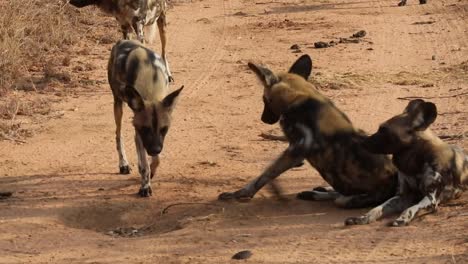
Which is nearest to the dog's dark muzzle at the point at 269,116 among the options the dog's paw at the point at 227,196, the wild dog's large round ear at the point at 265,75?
the wild dog's large round ear at the point at 265,75

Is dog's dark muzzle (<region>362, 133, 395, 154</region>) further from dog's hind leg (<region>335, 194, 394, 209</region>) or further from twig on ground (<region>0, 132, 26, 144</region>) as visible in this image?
twig on ground (<region>0, 132, 26, 144</region>)

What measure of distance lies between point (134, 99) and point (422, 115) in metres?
1.69

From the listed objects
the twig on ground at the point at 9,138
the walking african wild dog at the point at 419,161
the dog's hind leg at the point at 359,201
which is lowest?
the twig on ground at the point at 9,138

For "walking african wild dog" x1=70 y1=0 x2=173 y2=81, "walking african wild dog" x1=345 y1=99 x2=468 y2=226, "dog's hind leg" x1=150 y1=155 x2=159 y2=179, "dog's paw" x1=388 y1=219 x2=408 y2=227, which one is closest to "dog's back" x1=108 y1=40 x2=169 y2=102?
"dog's hind leg" x1=150 y1=155 x2=159 y2=179

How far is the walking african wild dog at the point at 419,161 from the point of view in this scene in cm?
513

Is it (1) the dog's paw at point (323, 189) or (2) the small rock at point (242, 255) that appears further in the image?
(1) the dog's paw at point (323, 189)

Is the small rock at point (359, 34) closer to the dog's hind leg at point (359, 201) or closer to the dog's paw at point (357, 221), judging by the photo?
the dog's hind leg at point (359, 201)

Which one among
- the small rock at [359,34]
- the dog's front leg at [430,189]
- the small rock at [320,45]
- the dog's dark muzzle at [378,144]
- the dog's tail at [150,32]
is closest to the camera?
the dog's front leg at [430,189]

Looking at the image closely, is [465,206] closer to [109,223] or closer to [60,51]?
[109,223]

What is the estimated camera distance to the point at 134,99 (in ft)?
18.6

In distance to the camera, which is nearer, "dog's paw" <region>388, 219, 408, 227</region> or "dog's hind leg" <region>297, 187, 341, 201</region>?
"dog's paw" <region>388, 219, 408, 227</region>

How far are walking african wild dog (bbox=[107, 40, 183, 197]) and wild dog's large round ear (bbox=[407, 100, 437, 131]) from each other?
4.50 ft

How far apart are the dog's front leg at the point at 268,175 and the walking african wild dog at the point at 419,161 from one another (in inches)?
18.6

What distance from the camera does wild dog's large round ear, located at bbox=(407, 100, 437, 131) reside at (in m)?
5.16
